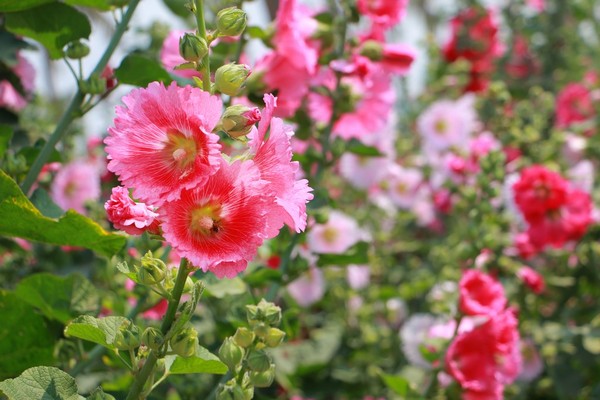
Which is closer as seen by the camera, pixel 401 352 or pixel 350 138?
pixel 350 138

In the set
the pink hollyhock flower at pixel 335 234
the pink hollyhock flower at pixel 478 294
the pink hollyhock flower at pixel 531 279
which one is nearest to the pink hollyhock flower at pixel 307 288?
the pink hollyhock flower at pixel 335 234

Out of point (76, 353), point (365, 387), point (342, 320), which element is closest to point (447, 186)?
point (342, 320)

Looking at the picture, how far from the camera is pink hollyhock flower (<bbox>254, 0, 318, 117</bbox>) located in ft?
3.57

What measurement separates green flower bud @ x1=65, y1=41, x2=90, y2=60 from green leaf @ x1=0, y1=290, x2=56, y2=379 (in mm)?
312

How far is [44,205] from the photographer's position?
2.89ft

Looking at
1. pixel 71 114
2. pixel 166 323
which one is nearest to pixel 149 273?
pixel 166 323

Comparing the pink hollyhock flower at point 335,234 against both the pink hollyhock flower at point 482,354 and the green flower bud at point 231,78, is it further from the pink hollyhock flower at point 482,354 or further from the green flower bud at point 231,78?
the green flower bud at point 231,78

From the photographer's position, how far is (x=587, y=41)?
10.1 feet

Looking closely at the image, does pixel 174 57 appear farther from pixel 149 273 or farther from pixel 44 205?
pixel 149 273

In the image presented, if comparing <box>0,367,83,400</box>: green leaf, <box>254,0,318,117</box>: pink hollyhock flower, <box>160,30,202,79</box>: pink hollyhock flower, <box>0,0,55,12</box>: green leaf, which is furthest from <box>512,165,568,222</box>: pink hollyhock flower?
<box>0,367,83,400</box>: green leaf

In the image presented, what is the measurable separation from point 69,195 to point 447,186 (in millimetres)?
956

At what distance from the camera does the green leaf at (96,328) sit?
0.64 m

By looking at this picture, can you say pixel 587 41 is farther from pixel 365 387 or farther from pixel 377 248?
pixel 365 387

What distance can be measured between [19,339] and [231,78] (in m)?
0.46
